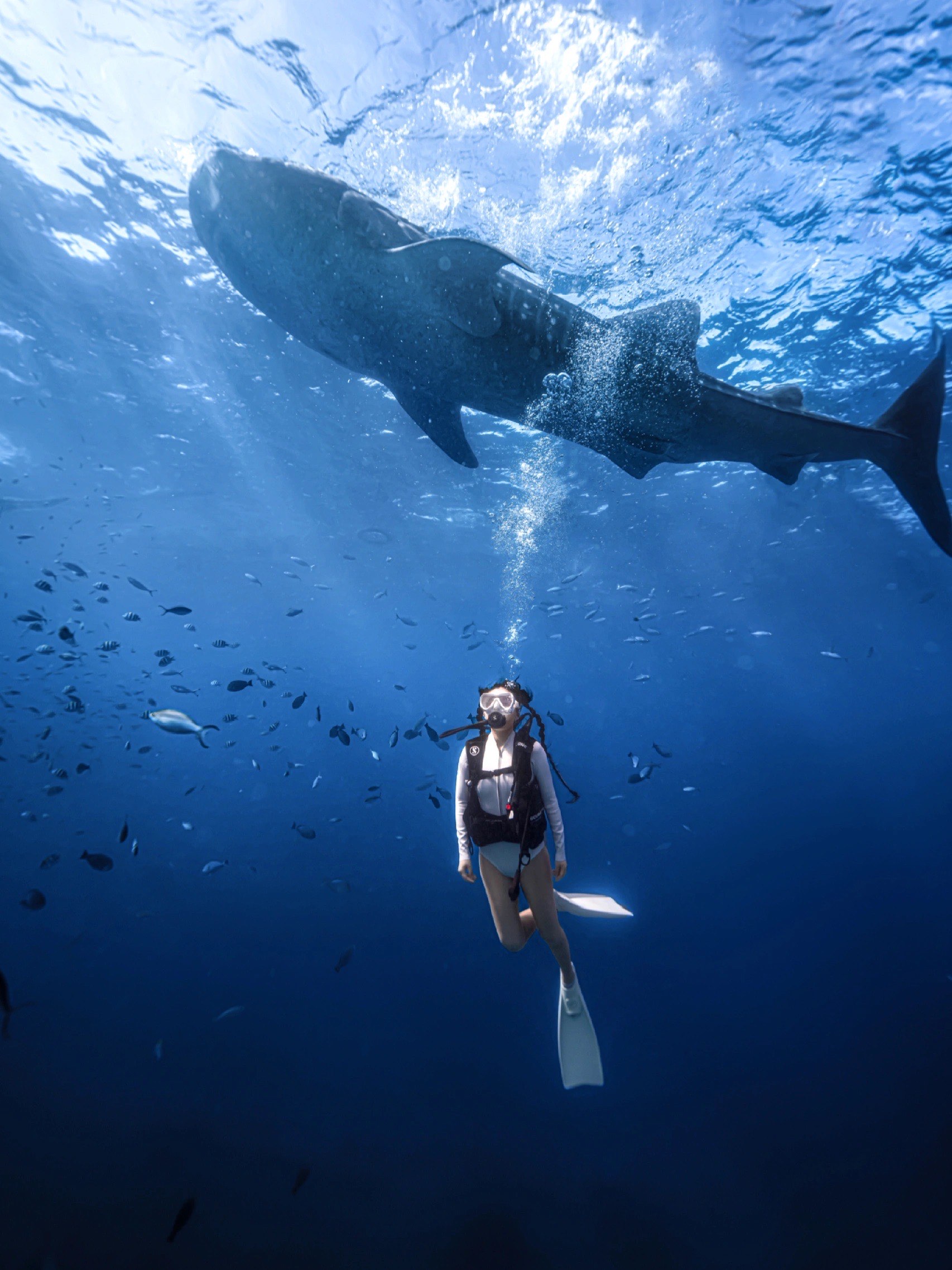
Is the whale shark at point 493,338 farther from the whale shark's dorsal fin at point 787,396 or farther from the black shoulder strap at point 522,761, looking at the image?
the black shoulder strap at point 522,761

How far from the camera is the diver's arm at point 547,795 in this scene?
183 inches

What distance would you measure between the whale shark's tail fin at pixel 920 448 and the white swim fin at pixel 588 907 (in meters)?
5.05

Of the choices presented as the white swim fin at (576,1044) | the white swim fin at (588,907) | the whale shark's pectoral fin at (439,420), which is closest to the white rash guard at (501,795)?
the white swim fin at (588,907)

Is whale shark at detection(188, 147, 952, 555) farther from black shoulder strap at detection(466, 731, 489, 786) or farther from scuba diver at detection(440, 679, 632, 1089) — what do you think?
black shoulder strap at detection(466, 731, 489, 786)

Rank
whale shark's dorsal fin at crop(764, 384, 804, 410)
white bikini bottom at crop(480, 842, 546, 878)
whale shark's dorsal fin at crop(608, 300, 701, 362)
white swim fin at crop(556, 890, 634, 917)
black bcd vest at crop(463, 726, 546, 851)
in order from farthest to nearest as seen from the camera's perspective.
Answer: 1. white swim fin at crop(556, 890, 634, 917)
2. whale shark's dorsal fin at crop(764, 384, 804, 410)
3. white bikini bottom at crop(480, 842, 546, 878)
4. black bcd vest at crop(463, 726, 546, 851)
5. whale shark's dorsal fin at crop(608, 300, 701, 362)

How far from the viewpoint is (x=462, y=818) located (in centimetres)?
481

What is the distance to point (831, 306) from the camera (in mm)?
10547

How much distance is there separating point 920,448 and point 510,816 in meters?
4.88

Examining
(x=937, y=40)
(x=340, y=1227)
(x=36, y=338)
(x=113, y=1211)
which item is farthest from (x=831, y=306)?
(x=36, y=338)

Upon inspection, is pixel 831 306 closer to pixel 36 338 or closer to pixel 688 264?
pixel 688 264

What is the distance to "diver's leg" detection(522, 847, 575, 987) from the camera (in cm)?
463

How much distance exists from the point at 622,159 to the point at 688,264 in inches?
105

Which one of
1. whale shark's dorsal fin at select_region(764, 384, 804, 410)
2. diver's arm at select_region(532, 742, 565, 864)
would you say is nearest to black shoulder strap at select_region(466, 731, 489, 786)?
diver's arm at select_region(532, 742, 565, 864)

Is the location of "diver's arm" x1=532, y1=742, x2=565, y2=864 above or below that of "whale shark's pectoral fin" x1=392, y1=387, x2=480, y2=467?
below
